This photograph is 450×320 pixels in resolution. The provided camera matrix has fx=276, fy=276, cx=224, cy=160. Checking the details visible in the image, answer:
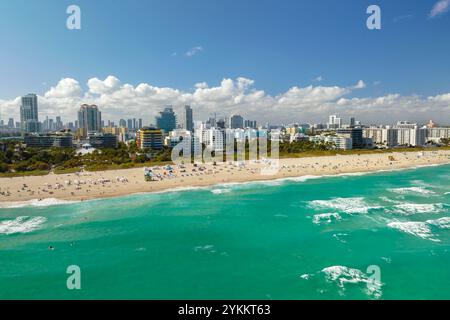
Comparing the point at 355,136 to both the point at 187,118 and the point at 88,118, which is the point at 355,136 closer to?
the point at 187,118

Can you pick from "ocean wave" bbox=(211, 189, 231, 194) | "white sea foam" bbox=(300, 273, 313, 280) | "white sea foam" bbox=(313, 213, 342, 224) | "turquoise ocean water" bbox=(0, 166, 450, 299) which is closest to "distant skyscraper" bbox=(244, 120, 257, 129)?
"ocean wave" bbox=(211, 189, 231, 194)

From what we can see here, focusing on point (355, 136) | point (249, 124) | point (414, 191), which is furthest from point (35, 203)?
point (249, 124)

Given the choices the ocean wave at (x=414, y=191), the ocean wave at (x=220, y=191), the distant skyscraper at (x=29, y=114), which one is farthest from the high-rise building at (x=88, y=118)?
the ocean wave at (x=414, y=191)

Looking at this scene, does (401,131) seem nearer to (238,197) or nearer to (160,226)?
(238,197)

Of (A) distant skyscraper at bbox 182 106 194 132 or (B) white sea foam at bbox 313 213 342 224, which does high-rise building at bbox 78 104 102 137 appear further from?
(B) white sea foam at bbox 313 213 342 224

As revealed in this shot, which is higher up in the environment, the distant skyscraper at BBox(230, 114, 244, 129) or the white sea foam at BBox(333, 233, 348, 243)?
the distant skyscraper at BBox(230, 114, 244, 129)

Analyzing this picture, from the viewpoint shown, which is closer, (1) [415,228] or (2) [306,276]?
(2) [306,276]
